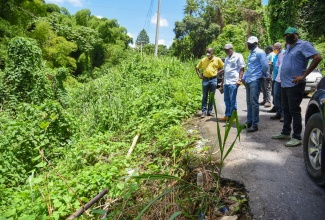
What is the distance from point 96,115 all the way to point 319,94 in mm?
5871

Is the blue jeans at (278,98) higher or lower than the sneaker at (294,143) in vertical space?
higher

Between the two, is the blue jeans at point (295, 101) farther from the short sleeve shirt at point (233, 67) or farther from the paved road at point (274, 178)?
the short sleeve shirt at point (233, 67)

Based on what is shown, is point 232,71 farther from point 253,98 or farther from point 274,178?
point 274,178

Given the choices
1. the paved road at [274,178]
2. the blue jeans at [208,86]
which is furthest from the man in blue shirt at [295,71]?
the blue jeans at [208,86]

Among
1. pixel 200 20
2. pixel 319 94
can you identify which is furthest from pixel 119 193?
pixel 200 20

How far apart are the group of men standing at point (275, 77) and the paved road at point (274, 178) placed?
0.34 metres

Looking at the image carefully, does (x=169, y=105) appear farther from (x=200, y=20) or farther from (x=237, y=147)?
(x=200, y=20)

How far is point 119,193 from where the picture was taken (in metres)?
3.39

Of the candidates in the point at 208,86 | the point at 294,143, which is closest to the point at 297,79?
the point at 294,143

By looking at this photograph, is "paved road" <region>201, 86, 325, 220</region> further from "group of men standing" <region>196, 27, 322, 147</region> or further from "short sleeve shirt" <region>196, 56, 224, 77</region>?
"short sleeve shirt" <region>196, 56, 224, 77</region>

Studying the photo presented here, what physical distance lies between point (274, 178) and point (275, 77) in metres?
3.50

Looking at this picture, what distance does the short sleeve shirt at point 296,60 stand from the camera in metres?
3.68

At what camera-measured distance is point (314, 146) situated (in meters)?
3.21

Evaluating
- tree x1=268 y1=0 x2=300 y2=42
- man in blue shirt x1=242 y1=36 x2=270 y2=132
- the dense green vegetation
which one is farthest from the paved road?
tree x1=268 y1=0 x2=300 y2=42
